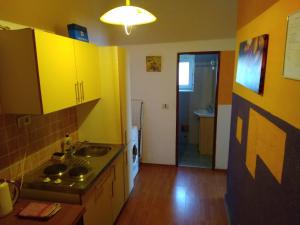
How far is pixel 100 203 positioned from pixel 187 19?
276 cm

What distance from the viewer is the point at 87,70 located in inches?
82.2

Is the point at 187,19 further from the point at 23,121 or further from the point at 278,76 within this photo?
the point at 23,121

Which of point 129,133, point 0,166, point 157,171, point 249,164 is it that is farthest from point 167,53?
point 0,166

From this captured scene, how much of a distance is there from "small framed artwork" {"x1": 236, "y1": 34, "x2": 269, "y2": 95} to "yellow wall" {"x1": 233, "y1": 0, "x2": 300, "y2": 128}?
0.04m

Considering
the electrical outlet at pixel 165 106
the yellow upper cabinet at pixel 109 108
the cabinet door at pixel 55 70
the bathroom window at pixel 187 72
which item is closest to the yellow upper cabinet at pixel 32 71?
the cabinet door at pixel 55 70

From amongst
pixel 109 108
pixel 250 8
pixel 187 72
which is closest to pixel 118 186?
pixel 109 108

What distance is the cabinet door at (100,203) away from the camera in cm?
175

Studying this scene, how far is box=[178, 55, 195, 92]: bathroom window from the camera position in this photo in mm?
4492

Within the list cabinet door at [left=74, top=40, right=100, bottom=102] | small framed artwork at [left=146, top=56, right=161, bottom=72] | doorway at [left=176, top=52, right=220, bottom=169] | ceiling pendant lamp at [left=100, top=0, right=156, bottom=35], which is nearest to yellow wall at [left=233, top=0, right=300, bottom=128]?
ceiling pendant lamp at [left=100, top=0, right=156, bottom=35]

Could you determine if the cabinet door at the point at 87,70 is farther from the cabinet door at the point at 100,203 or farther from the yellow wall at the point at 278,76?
the yellow wall at the point at 278,76

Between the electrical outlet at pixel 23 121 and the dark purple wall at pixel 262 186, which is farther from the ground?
the electrical outlet at pixel 23 121

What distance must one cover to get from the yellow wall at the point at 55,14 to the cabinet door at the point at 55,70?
395 mm

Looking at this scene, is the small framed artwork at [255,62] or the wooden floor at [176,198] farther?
the wooden floor at [176,198]

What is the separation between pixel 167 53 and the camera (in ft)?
11.2
